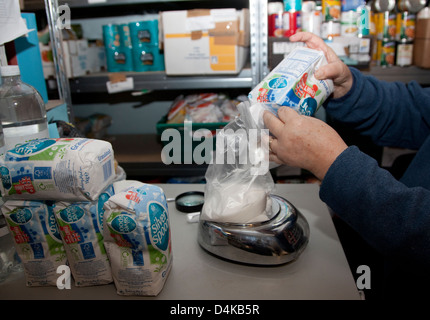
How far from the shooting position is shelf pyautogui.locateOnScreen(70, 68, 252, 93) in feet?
5.96

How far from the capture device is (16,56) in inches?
42.8

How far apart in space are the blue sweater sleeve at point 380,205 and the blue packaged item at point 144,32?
4.75ft

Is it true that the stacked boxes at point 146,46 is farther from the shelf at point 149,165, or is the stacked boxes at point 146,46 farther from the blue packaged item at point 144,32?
the shelf at point 149,165

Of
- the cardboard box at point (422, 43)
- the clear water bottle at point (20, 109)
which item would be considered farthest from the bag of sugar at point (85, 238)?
the cardboard box at point (422, 43)

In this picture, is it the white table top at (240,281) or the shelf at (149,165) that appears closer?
the white table top at (240,281)

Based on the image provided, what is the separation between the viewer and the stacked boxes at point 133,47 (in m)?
1.85

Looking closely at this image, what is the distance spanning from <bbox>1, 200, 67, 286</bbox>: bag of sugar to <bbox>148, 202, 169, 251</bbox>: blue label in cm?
19

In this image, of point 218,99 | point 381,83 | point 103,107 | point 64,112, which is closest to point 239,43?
point 218,99

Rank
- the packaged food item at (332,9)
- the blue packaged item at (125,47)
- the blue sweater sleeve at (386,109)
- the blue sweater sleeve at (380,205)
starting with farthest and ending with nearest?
the blue packaged item at (125,47)
the packaged food item at (332,9)
the blue sweater sleeve at (386,109)
the blue sweater sleeve at (380,205)

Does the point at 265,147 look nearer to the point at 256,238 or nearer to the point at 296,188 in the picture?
the point at 256,238

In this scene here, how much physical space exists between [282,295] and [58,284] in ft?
1.38

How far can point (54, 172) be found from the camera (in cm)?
61

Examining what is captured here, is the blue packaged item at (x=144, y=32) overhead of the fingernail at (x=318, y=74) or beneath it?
overhead

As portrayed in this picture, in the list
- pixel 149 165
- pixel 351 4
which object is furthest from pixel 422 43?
pixel 149 165
